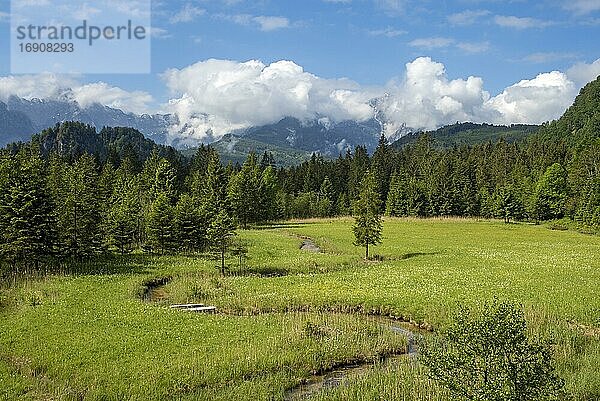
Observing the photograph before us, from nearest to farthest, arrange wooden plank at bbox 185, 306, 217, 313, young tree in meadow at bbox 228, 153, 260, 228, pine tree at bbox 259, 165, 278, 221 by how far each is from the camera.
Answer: wooden plank at bbox 185, 306, 217, 313 → young tree in meadow at bbox 228, 153, 260, 228 → pine tree at bbox 259, 165, 278, 221

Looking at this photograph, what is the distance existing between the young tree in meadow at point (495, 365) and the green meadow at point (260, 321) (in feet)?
11.9

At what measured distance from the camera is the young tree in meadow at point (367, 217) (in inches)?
2276

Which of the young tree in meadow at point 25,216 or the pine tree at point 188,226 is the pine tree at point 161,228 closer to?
the pine tree at point 188,226

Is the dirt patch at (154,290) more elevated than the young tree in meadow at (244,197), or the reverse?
the young tree in meadow at (244,197)

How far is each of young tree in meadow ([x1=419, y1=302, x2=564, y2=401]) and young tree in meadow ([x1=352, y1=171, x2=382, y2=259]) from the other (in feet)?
136

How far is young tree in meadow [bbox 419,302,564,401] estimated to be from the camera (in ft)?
46.0

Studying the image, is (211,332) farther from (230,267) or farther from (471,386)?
(230,267)

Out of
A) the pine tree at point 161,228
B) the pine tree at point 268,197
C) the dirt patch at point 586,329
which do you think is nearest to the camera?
the dirt patch at point 586,329

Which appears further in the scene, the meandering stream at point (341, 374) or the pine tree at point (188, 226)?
the pine tree at point (188, 226)

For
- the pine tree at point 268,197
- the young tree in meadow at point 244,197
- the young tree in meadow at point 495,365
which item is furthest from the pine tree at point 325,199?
the young tree in meadow at point 495,365

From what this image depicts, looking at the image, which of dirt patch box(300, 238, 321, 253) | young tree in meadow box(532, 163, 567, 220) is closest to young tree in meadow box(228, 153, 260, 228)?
dirt patch box(300, 238, 321, 253)

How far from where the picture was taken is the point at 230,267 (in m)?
50.2

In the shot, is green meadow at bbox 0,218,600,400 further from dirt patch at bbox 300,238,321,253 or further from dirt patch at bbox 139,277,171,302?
dirt patch at bbox 300,238,321,253

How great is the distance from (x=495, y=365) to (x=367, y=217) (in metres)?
43.8
